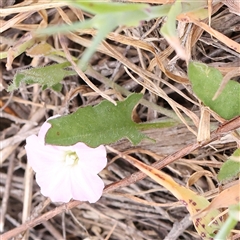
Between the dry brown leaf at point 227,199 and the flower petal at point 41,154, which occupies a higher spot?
the dry brown leaf at point 227,199

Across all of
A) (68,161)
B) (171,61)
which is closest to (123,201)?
(68,161)

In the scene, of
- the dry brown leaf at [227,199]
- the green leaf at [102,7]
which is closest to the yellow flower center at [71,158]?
the dry brown leaf at [227,199]

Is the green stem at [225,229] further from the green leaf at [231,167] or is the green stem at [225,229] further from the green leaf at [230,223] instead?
the green leaf at [231,167]

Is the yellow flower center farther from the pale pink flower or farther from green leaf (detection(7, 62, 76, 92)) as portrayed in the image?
green leaf (detection(7, 62, 76, 92))

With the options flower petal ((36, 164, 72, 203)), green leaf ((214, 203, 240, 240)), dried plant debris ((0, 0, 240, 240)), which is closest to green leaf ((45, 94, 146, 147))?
dried plant debris ((0, 0, 240, 240))

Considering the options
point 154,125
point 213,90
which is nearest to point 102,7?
point 213,90

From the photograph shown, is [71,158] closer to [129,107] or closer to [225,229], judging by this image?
[129,107]

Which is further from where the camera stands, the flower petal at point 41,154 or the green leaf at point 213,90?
the flower petal at point 41,154
